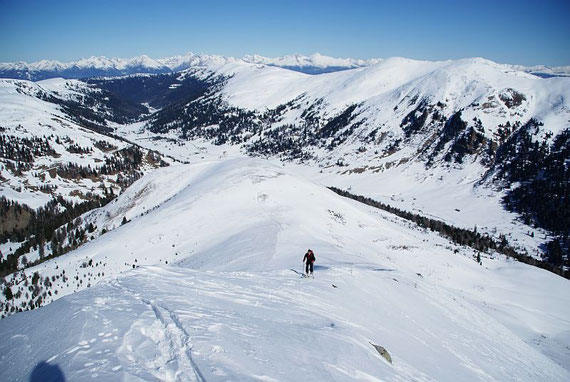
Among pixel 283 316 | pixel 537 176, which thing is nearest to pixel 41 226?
pixel 283 316

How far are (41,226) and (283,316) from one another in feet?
418

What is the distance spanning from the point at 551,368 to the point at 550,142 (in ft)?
515

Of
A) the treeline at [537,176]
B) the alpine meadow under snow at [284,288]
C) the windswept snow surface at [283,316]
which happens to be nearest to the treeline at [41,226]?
the alpine meadow under snow at [284,288]

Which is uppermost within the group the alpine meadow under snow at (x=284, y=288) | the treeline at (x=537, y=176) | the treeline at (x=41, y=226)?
the treeline at (x=537, y=176)

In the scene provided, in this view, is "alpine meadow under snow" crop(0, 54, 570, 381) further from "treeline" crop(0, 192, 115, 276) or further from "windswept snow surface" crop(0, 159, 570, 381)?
"treeline" crop(0, 192, 115, 276)

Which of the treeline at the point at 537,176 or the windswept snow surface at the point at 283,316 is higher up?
the treeline at the point at 537,176

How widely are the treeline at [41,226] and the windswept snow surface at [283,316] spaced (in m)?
32.1

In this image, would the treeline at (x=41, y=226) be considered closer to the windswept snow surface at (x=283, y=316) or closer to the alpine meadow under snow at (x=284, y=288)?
the alpine meadow under snow at (x=284, y=288)

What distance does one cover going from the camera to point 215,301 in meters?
15.9

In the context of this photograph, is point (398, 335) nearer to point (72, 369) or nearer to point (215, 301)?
point (215, 301)

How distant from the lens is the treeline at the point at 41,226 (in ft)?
240

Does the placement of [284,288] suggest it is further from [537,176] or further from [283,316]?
[537,176]

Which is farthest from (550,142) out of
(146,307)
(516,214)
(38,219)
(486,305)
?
(38,219)

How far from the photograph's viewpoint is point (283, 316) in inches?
578
